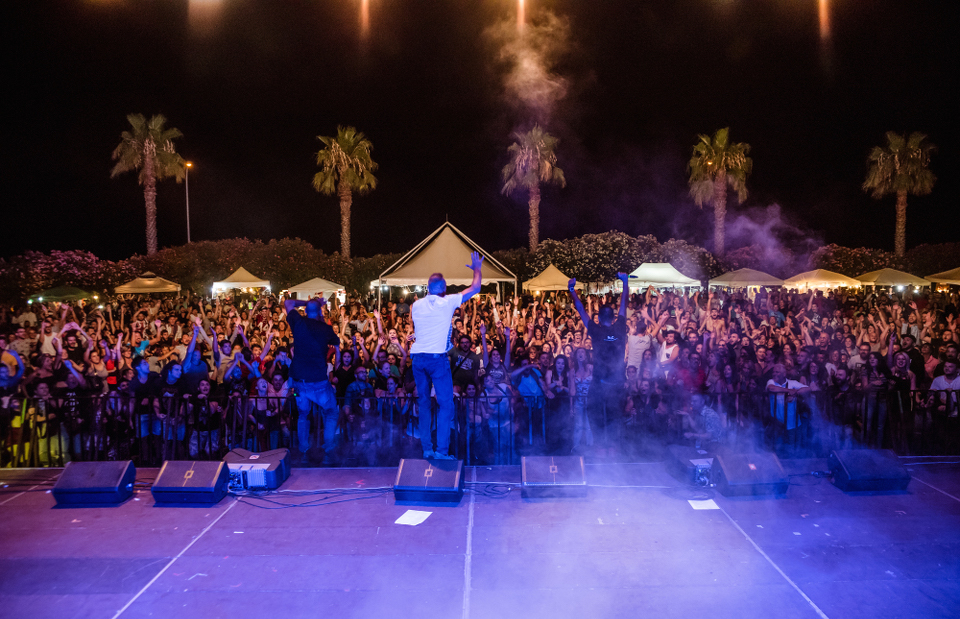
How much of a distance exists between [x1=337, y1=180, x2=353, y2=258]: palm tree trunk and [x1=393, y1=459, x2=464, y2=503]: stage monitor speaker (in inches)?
887

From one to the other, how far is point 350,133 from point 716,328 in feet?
72.5

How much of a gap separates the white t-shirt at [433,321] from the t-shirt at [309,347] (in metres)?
1.08

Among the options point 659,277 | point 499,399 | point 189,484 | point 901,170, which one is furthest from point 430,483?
point 901,170

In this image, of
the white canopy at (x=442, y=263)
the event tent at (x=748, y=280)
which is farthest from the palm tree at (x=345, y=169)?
the event tent at (x=748, y=280)

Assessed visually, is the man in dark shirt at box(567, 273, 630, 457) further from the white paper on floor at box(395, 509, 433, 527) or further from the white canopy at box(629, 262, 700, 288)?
the white canopy at box(629, 262, 700, 288)

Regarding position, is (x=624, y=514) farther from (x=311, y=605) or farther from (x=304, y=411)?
(x=304, y=411)

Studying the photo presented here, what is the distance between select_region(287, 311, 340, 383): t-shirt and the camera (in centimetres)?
541

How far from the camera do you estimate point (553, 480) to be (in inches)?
201

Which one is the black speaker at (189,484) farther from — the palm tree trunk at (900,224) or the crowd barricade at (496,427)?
the palm tree trunk at (900,224)

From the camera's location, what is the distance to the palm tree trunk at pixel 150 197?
2609cm

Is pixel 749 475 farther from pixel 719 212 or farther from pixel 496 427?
pixel 719 212

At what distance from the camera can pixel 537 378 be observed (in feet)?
22.0

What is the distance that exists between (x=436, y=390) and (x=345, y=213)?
23436mm

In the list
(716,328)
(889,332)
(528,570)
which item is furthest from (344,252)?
(528,570)
